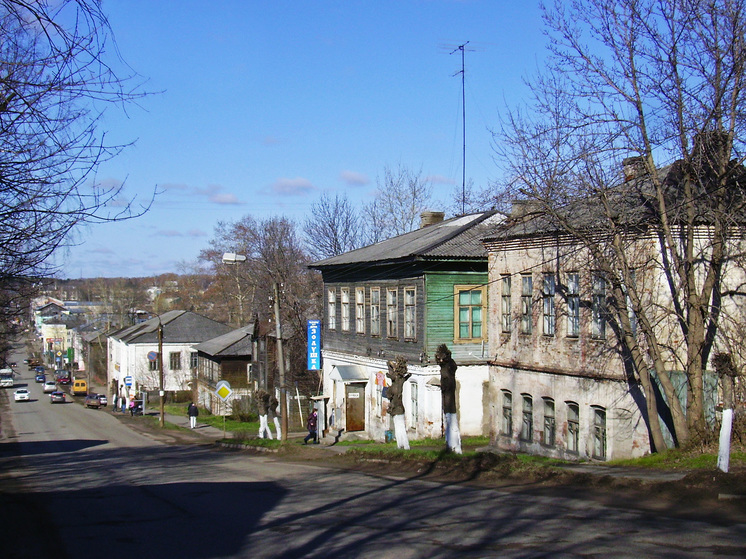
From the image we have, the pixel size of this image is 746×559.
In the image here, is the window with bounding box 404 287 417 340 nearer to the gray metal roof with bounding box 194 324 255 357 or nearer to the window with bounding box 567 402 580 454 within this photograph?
the window with bounding box 567 402 580 454

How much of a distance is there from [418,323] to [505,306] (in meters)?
4.07

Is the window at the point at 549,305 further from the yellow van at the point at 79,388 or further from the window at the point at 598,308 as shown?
the yellow van at the point at 79,388

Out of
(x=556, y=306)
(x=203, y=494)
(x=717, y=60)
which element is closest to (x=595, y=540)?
(x=203, y=494)

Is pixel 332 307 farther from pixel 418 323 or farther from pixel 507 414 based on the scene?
pixel 507 414

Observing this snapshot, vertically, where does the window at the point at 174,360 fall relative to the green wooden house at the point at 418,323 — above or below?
below

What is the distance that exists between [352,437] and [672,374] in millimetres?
16353

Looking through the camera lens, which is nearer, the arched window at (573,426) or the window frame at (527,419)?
the arched window at (573,426)

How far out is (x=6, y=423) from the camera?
52.8 m

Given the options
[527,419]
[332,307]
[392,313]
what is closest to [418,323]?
[392,313]

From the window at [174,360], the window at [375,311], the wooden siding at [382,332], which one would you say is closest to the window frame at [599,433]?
the wooden siding at [382,332]

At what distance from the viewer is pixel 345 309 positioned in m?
33.1

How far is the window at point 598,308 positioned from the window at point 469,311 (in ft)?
24.6

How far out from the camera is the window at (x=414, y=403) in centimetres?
A: 2686

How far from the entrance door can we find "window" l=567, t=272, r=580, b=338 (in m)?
12.7
